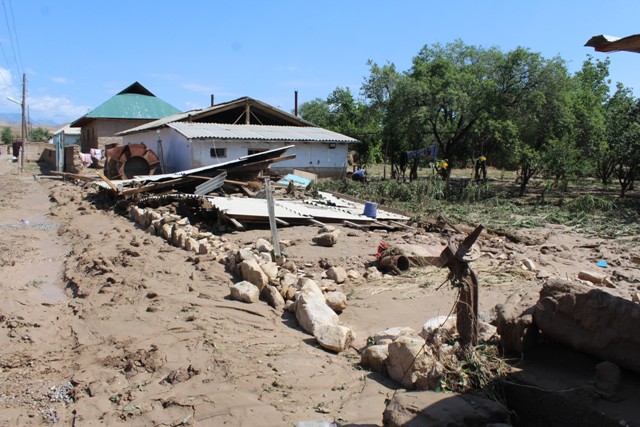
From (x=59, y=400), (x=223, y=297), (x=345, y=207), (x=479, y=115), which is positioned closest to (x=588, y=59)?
(x=479, y=115)

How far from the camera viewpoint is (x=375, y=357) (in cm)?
460

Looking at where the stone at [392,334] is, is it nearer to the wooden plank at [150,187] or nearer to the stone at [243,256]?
the stone at [243,256]

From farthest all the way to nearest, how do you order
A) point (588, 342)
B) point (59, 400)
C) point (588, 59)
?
point (588, 59), point (59, 400), point (588, 342)

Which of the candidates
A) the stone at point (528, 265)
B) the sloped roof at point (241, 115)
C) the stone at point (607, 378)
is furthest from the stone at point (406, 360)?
the sloped roof at point (241, 115)

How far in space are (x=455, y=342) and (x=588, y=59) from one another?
38.9 m

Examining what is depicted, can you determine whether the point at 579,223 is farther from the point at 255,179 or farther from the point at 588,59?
the point at 588,59

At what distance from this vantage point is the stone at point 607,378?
3.48 meters

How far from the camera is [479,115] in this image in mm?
20609

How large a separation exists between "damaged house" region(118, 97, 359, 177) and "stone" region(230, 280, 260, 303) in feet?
48.6

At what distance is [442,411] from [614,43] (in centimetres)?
245

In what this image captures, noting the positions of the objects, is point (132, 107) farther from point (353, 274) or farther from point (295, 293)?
point (295, 293)

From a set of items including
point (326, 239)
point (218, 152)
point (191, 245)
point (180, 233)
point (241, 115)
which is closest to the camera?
point (191, 245)

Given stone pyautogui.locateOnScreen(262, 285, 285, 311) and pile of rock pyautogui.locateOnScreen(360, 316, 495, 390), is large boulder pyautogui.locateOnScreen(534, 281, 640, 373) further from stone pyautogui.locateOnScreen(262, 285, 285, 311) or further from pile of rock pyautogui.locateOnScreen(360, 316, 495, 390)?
stone pyautogui.locateOnScreen(262, 285, 285, 311)

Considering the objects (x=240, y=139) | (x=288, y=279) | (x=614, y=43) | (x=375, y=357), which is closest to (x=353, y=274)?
(x=288, y=279)
